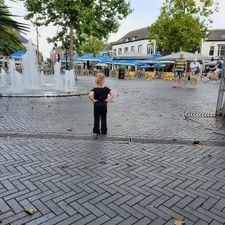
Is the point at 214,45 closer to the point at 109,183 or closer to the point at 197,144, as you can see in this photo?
the point at 197,144

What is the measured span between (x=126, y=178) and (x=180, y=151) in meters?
1.62

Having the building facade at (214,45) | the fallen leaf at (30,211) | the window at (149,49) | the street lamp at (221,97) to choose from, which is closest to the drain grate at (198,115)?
the street lamp at (221,97)

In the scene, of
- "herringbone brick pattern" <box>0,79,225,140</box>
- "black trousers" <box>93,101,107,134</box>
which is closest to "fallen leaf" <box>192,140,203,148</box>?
"herringbone brick pattern" <box>0,79,225,140</box>

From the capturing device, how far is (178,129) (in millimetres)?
6195

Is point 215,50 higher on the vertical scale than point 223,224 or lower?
higher

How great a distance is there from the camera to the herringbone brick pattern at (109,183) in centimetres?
263

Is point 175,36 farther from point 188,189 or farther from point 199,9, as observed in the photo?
point 188,189

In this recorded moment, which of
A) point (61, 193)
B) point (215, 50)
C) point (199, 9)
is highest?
point (199, 9)

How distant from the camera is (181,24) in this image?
30.8 metres

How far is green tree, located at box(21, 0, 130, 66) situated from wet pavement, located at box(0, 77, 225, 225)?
49.3ft

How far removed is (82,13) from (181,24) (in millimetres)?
16261

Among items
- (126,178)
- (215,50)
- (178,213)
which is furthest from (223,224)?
(215,50)

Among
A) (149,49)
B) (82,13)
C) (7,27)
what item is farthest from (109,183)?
(149,49)

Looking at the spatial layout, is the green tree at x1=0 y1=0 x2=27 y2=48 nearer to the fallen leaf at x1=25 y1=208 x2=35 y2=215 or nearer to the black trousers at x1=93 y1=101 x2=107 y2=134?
the fallen leaf at x1=25 y1=208 x2=35 y2=215
